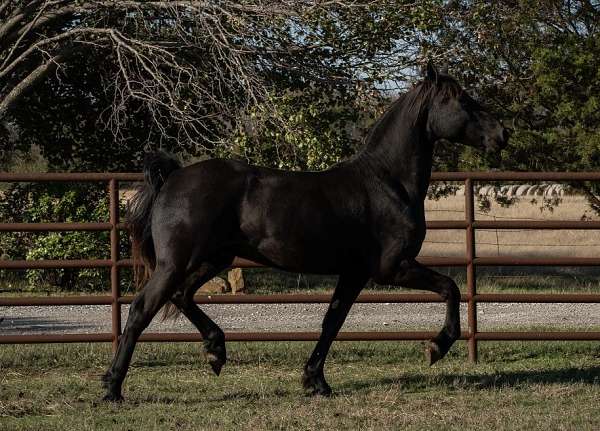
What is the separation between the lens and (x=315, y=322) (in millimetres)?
13375

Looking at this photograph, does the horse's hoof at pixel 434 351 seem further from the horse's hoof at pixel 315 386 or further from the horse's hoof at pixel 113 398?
the horse's hoof at pixel 113 398

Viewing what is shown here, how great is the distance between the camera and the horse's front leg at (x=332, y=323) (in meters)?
7.68

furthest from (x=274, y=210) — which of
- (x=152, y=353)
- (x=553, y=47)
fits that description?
(x=553, y=47)

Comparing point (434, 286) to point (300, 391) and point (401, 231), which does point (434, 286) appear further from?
point (300, 391)

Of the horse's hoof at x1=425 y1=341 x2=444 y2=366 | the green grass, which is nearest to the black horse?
the horse's hoof at x1=425 y1=341 x2=444 y2=366

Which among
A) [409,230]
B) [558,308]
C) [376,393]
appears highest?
[409,230]

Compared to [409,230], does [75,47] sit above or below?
above

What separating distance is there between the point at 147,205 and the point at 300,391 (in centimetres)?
170

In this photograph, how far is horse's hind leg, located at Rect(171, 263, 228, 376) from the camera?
7703mm

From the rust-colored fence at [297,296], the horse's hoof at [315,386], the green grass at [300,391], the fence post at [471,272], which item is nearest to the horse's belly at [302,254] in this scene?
the horse's hoof at [315,386]

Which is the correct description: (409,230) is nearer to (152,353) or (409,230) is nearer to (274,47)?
(152,353)

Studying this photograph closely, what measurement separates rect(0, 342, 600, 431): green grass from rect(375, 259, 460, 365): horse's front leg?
1.17 feet

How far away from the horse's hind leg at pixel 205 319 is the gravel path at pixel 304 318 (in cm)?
425

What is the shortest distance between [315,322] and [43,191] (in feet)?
A: 17.0
